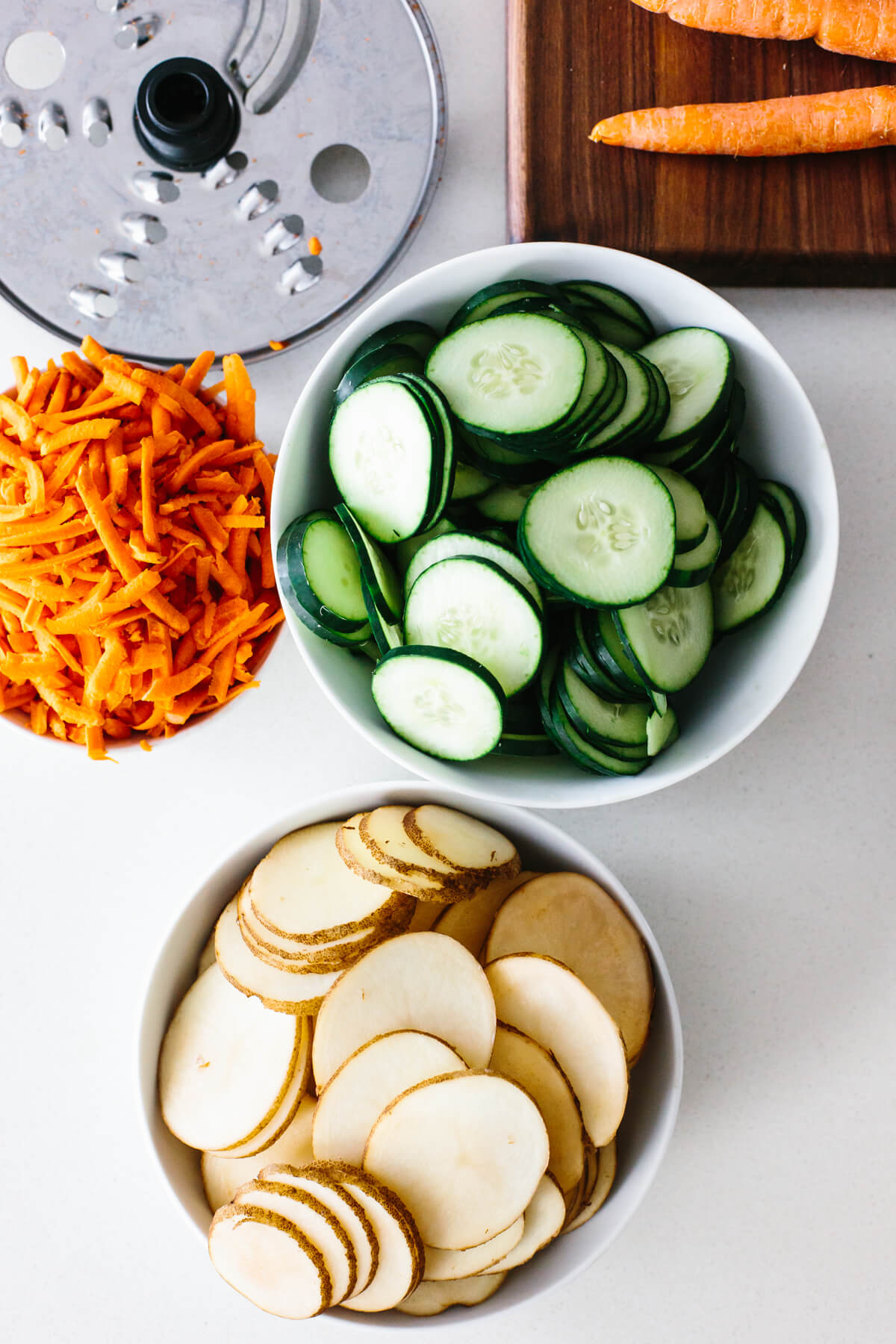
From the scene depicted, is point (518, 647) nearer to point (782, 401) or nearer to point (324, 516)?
point (324, 516)

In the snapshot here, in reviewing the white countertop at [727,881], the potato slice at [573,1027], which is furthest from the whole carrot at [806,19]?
the potato slice at [573,1027]

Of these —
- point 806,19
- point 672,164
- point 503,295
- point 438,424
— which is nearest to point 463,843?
point 438,424

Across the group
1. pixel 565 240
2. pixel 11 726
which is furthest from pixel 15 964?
pixel 565 240

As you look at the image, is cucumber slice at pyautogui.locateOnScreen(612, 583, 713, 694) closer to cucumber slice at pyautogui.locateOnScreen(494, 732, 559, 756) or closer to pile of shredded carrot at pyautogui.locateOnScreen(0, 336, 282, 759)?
cucumber slice at pyautogui.locateOnScreen(494, 732, 559, 756)

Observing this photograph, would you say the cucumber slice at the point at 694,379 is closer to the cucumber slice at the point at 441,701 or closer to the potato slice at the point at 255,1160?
the cucumber slice at the point at 441,701

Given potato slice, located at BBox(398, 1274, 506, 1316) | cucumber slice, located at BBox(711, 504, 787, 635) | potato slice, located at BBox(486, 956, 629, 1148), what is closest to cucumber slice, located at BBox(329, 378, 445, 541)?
cucumber slice, located at BBox(711, 504, 787, 635)

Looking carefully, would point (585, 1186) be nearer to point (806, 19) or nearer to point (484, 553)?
point (484, 553)
